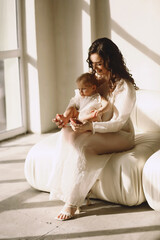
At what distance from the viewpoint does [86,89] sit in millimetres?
3256

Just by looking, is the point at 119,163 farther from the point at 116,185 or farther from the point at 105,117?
the point at 105,117

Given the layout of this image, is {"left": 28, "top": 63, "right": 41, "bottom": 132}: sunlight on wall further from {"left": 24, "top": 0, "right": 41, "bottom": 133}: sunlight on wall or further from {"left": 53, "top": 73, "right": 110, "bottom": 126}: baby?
{"left": 53, "top": 73, "right": 110, "bottom": 126}: baby

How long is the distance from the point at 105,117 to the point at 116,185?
53 cm

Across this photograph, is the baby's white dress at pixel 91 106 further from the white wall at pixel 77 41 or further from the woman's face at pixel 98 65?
the white wall at pixel 77 41

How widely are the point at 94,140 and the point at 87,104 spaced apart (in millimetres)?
337

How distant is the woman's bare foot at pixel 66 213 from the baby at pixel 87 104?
1.95 ft

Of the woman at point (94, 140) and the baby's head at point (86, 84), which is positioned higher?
the baby's head at point (86, 84)

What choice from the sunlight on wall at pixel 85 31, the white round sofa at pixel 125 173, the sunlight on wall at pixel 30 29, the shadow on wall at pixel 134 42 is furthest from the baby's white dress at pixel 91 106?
the sunlight on wall at pixel 30 29

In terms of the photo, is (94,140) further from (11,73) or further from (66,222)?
(11,73)

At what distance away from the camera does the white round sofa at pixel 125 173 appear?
2.94 metres

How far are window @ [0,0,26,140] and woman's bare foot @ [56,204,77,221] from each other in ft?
7.34

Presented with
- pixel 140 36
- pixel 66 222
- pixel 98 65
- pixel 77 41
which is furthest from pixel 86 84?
pixel 77 41

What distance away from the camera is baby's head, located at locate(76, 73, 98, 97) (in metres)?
3.21

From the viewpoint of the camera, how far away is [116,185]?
303 cm
